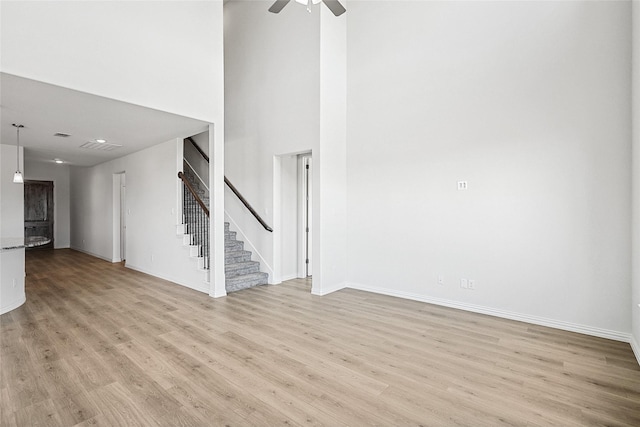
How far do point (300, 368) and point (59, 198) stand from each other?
38.3ft

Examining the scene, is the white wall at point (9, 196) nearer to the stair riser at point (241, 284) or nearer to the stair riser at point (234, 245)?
the stair riser at point (234, 245)

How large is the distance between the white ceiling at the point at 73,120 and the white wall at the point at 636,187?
17.1ft

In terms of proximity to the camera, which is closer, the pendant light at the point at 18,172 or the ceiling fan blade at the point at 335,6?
the ceiling fan blade at the point at 335,6

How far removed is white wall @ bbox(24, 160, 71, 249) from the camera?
1024 cm

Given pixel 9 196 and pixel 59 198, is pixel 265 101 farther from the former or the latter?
pixel 59 198

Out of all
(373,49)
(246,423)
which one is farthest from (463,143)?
(246,423)

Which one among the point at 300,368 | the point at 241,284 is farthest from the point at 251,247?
the point at 300,368

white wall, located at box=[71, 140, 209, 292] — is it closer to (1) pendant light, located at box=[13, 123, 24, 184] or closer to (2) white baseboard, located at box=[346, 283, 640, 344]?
(1) pendant light, located at box=[13, 123, 24, 184]

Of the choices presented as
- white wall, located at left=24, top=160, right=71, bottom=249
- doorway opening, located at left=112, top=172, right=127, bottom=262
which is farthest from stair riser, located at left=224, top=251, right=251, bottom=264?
white wall, located at left=24, top=160, right=71, bottom=249

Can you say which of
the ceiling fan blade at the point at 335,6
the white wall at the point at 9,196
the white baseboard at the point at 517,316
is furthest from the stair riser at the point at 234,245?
the ceiling fan blade at the point at 335,6

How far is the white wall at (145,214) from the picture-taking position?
19.3 ft

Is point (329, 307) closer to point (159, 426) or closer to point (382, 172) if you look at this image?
point (382, 172)

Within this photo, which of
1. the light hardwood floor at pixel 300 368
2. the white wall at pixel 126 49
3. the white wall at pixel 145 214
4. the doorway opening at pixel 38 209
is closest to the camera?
the light hardwood floor at pixel 300 368

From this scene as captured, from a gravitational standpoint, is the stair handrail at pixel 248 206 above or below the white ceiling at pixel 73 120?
below
